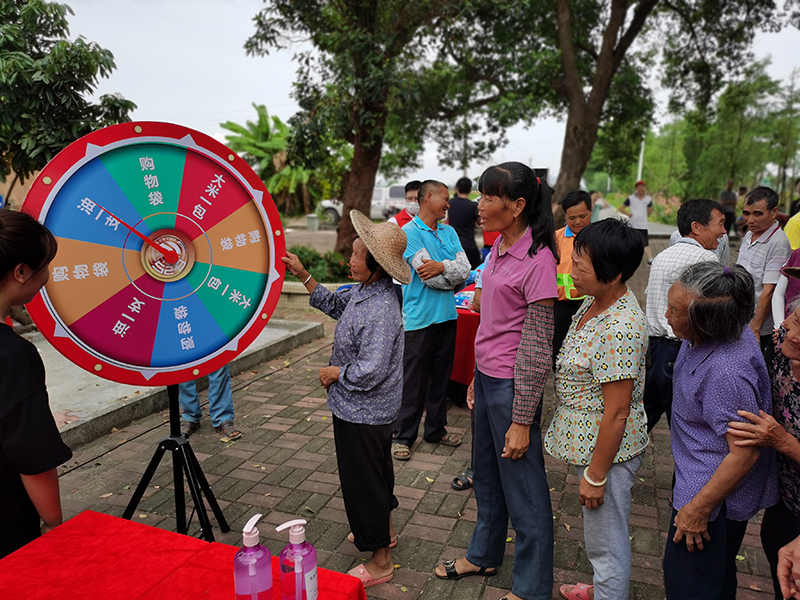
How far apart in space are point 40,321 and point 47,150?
2554mm

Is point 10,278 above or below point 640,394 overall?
above

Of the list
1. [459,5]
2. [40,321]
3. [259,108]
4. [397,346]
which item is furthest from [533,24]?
[259,108]

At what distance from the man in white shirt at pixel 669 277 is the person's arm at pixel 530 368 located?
136cm

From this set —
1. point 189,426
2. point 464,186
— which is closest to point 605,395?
point 189,426

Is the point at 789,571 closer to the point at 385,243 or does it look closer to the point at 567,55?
the point at 385,243

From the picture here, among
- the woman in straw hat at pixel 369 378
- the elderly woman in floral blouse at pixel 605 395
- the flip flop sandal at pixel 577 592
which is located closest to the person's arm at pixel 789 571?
the elderly woman in floral blouse at pixel 605 395

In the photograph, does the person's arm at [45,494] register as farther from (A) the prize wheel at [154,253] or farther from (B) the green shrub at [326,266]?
(B) the green shrub at [326,266]

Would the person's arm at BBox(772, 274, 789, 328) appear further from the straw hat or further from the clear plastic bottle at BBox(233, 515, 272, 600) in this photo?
the clear plastic bottle at BBox(233, 515, 272, 600)

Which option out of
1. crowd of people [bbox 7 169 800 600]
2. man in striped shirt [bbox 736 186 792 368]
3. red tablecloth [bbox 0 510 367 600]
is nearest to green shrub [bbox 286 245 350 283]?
man in striped shirt [bbox 736 186 792 368]

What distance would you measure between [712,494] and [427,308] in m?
2.40

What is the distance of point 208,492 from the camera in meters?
2.87

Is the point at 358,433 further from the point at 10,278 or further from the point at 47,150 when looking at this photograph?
the point at 47,150

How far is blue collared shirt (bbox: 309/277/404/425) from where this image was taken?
2.51 metres

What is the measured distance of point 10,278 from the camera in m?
1.71
